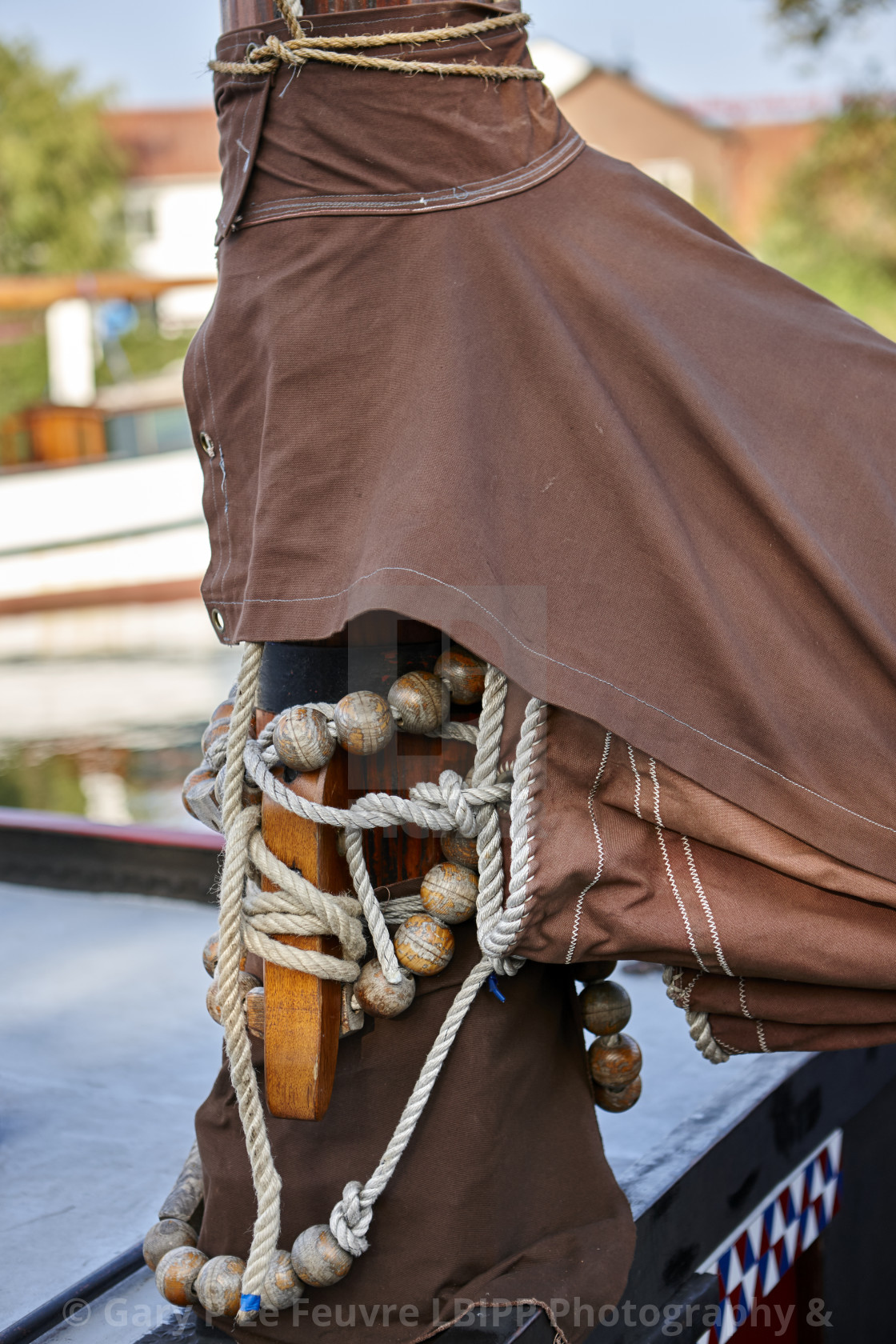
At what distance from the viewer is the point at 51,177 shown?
1934 cm

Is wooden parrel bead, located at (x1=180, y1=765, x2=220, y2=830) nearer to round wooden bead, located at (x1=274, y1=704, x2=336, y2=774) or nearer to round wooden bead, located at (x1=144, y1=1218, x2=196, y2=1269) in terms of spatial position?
round wooden bead, located at (x1=274, y1=704, x2=336, y2=774)

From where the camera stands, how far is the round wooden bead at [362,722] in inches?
37.3

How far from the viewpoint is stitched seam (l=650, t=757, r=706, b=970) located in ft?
3.04

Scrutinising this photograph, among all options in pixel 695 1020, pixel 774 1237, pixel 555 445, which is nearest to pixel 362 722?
pixel 555 445

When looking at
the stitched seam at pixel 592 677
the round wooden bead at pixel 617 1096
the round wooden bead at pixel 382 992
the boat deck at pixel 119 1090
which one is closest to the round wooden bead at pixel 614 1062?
the round wooden bead at pixel 617 1096

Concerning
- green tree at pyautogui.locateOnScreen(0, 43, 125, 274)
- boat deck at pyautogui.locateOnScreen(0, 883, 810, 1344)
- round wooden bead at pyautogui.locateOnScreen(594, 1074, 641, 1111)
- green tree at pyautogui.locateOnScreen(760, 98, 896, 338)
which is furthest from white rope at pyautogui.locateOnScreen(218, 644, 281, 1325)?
green tree at pyautogui.locateOnScreen(0, 43, 125, 274)

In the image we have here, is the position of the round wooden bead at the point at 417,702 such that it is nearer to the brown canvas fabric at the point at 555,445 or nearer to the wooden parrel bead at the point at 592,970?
the brown canvas fabric at the point at 555,445

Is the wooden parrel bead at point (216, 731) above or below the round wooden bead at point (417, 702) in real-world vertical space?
below

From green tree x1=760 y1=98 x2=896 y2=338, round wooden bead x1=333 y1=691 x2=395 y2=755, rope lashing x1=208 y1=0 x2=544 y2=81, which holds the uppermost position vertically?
rope lashing x1=208 y1=0 x2=544 y2=81

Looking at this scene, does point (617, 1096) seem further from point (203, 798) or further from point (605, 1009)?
point (203, 798)

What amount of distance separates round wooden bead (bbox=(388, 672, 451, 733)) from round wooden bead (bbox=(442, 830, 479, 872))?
86mm

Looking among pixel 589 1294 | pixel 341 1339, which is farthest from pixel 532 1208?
pixel 341 1339

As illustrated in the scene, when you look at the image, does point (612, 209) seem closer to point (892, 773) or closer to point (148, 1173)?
point (892, 773)

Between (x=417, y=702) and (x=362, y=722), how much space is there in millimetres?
50
